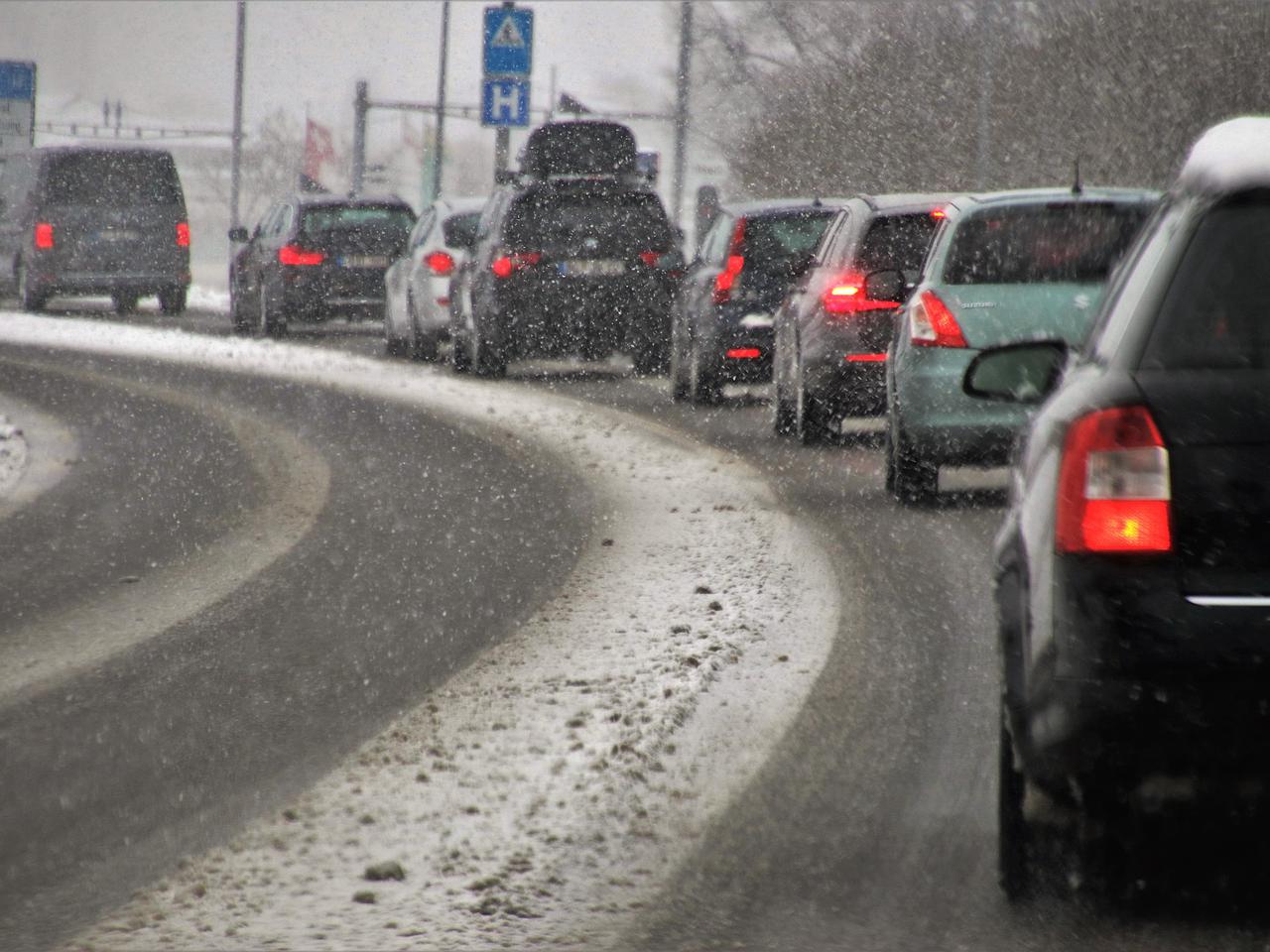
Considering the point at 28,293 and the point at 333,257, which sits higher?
the point at 333,257

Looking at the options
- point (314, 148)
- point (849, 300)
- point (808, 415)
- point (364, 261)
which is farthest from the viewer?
point (314, 148)

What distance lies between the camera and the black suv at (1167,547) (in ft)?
13.8

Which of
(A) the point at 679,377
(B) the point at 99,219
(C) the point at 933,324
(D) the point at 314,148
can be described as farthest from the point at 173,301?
(D) the point at 314,148

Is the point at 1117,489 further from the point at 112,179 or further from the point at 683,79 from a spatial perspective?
the point at 683,79

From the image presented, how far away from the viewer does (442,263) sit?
2389cm

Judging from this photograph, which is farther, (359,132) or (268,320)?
(359,132)

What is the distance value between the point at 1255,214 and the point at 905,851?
1.55 metres

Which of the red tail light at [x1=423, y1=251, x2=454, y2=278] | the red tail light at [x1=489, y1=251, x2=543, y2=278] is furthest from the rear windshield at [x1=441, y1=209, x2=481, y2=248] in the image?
the red tail light at [x1=489, y1=251, x2=543, y2=278]

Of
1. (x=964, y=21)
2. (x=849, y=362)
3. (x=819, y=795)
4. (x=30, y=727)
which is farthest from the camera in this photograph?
(x=964, y=21)

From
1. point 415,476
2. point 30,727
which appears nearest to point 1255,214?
point 30,727

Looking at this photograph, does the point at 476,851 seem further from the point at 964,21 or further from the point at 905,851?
the point at 964,21

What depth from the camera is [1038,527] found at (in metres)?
4.52

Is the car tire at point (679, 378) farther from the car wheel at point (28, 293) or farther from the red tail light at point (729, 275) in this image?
the car wheel at point (28, 293)

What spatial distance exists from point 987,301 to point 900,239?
10.5ft
